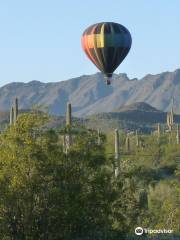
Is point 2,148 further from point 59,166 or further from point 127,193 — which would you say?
point 127,193

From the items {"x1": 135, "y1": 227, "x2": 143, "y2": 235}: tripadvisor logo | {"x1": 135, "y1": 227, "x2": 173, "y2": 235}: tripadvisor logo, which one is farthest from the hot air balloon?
{"x1": 135, "y1": 227, "x2": 143, "y2": 235}: tripadvisor logo

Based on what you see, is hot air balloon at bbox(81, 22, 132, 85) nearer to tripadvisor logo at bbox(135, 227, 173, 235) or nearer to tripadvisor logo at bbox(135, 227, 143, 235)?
tripadvisor logo at bbox(135, 227, 173, 235)

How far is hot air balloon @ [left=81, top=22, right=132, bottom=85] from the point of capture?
40469 mm

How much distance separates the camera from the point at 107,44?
40.6 m

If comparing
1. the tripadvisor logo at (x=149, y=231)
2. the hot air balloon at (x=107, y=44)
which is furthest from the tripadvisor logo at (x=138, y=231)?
the hot air balloon at (x=107, y=44)

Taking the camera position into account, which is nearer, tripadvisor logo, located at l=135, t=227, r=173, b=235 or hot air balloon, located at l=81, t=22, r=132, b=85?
tripadvisor logo, located at l=135, t=227, r=173, b=235

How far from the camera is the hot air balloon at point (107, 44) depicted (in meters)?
40.5

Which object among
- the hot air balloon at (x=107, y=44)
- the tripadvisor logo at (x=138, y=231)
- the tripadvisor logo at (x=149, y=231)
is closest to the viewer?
the tripadvisor logo at (x=138, y=231)

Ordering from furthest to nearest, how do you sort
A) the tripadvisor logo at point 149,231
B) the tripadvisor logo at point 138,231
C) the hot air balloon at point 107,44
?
the hot air balloon at point 107,44, the tripadvisor logo at point 149,231, the tripadvisor logo at point 138,231

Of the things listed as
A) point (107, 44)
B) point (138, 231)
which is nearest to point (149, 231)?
point (138, 231)

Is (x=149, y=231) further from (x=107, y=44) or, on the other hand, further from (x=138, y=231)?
(x=107, y=44)

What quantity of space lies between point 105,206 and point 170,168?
4788 centimetres

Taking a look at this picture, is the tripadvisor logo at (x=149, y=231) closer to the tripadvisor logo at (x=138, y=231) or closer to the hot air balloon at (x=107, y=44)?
the tripadvisor logo at (x=138, y=231)

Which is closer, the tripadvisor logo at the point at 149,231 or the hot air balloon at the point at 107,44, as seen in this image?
the tripadvisor logo at the point at 149,231
